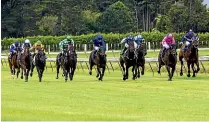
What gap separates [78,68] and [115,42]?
33504 millimetres

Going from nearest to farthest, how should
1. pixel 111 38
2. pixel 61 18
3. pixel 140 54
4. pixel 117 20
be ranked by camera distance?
1. pixel 140 54
2. pixel 111 38
3. pixel 117 20
4. pixel 61 18

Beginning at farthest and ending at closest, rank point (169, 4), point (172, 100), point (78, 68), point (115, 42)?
point (169, 4) < point (115, 42) < point (78, 68) < point (172, 100)

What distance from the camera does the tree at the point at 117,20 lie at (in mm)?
103125

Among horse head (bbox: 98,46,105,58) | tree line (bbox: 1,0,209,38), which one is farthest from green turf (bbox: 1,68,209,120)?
→ tree line (bbox: 1,0,209,38)

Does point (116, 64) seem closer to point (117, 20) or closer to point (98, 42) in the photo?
point (98, 42)

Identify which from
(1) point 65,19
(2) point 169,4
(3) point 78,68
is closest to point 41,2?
(1) point 65,19

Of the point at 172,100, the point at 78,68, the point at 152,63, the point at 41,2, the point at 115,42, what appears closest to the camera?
the point at 172,100

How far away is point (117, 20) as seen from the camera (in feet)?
339

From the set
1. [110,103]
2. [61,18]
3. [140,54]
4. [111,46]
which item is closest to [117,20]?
[61,18]

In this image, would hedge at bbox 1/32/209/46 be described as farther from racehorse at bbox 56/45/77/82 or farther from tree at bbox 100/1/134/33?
racehorse at bbox 56/45/77/82

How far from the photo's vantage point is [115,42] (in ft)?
267

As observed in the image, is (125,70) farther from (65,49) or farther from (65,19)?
(65,19)

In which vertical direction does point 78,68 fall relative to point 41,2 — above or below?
below

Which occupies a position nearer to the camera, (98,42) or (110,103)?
(110,103)
